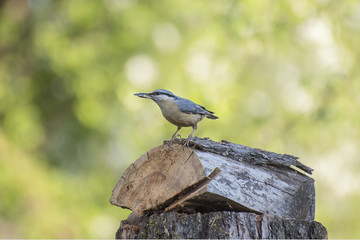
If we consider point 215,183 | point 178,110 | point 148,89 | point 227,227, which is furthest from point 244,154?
point 148,89

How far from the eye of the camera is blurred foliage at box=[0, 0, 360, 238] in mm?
6762

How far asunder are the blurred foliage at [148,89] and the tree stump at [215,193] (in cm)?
341

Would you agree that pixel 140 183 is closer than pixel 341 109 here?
Yes

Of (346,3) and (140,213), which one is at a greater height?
(346,3)

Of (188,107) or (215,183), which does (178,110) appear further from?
(215,183)

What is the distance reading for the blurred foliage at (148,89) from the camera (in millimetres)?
6762

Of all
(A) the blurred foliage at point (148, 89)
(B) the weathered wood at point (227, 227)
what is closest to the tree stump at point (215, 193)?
(B) the weathered wood at point (227, 227)

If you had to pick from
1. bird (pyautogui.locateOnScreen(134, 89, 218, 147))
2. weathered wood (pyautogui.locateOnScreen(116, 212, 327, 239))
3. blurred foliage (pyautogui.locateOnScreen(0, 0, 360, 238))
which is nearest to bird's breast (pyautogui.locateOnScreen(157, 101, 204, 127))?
bird (pyautogui.locateOnScreen(134, 89, 218, 147))

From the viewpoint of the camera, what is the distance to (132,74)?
862cm

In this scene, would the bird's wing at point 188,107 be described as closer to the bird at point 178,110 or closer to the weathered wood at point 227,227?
the bird at point 178,110

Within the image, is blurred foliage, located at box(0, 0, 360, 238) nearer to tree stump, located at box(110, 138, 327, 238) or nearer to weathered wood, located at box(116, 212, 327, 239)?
tree stump, located at box(110, 138, 327, 238)

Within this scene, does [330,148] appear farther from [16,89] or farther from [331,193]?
[16,89]

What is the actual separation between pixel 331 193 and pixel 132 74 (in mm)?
3729

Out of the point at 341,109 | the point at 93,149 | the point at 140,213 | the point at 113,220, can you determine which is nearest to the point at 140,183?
the point at 140,213
